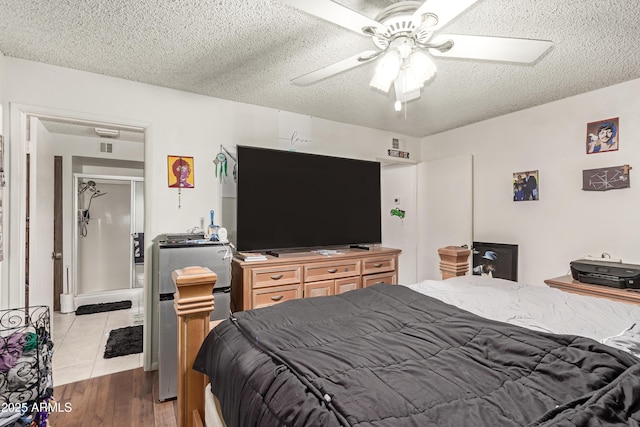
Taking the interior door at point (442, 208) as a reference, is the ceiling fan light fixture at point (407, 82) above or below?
above

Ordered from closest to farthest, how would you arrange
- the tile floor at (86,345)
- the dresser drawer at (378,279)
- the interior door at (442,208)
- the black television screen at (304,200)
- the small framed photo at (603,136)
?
the tile floor at (86,345) → the small framed photo at (603,136) → the black television screen at (304,200) → the dresser drawer at (378,279) → the interior door at (442,208)

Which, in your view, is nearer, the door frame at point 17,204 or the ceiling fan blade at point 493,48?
the ceiling fan blade at point 493,48

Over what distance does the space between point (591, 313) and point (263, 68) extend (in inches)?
96.1

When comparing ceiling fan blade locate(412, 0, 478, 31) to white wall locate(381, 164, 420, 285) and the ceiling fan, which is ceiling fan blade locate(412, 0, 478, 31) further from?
white wall locate(381, 164, 420, 285)

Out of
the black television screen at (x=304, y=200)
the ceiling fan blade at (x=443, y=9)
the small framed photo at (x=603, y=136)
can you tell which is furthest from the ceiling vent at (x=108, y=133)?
the small framed photo at (x=603, y=136)

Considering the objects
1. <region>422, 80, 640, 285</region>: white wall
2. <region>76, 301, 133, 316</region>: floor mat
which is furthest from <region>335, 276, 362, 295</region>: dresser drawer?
<region>76, 301, 133, 316</region>: floor mat

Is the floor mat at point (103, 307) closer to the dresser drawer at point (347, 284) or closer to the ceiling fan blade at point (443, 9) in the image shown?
the dresser drawer at point (347, 284)

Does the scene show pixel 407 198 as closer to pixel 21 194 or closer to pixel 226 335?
pixel 226 335

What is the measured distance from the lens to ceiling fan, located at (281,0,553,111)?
1.23 meters

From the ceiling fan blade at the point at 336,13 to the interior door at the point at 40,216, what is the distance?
8.02ft

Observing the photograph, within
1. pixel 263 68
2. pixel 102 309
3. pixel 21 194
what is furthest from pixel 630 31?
pixel 102 309

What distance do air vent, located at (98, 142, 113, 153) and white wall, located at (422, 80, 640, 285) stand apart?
459cm

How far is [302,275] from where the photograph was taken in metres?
2.90

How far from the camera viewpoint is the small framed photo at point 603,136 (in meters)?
2.70
